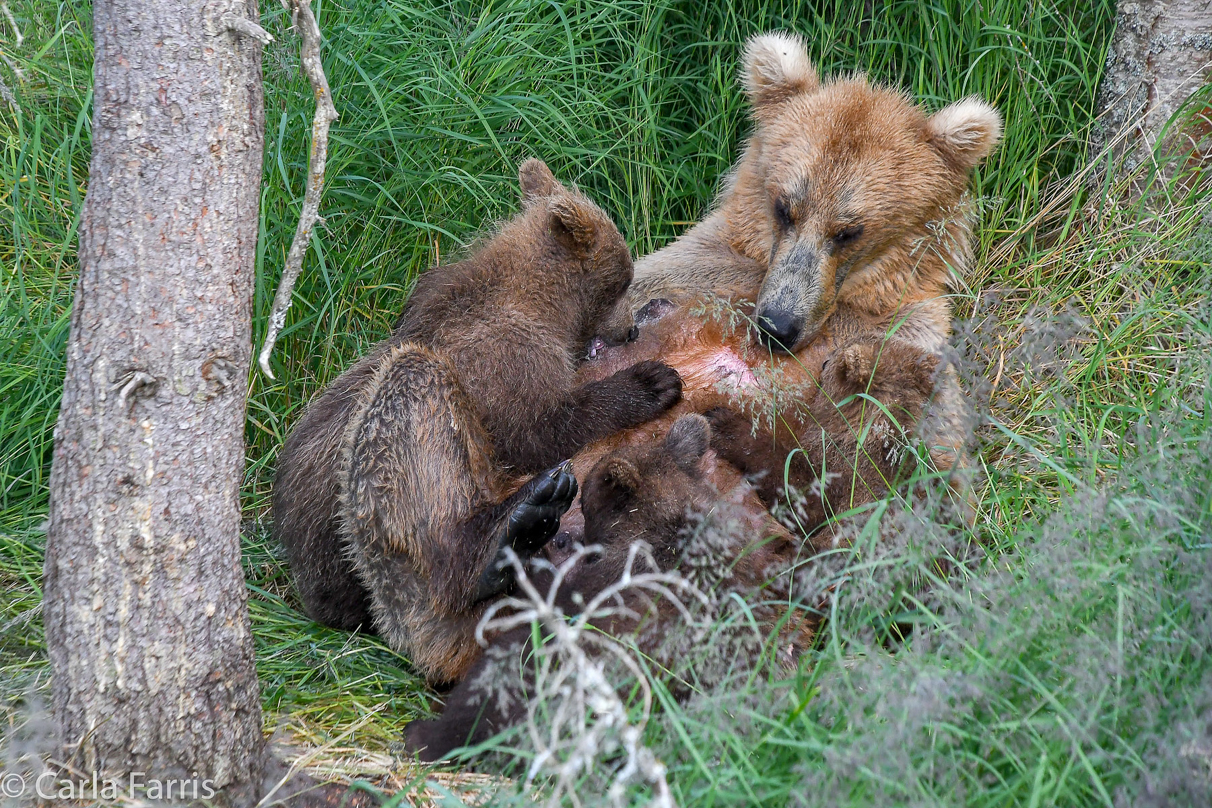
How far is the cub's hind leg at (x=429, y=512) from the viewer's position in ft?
10.8

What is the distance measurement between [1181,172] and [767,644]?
3120 millimetres

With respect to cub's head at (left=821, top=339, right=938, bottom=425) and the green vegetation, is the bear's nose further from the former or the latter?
the green vegetation

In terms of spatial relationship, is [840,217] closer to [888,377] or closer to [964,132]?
[964,132]

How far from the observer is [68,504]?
8.19 ft

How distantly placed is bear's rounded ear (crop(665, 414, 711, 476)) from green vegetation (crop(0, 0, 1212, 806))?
2.40ft

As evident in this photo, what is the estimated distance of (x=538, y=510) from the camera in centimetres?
322

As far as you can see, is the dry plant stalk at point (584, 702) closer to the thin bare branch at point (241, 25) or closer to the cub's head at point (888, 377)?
the cub's head at point (888, 377)

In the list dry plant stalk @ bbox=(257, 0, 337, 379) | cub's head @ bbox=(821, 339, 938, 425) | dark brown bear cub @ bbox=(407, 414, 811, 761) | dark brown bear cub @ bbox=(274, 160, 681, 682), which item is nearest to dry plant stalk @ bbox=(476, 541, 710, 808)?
dark brown bear cub @ bbox=(407, 414, 811, 761)

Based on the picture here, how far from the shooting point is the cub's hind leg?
329 cm

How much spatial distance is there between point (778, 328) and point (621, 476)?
1091mm

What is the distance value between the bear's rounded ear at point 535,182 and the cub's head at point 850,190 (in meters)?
0.97

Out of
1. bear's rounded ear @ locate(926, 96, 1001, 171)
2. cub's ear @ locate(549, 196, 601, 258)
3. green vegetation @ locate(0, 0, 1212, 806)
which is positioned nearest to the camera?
green vegetation @ locate(0, 0, 1212, 806)

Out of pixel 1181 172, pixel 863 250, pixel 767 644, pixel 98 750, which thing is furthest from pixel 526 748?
pixel 1181 172

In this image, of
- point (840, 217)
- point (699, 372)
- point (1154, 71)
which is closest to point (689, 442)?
point (699, 372)
